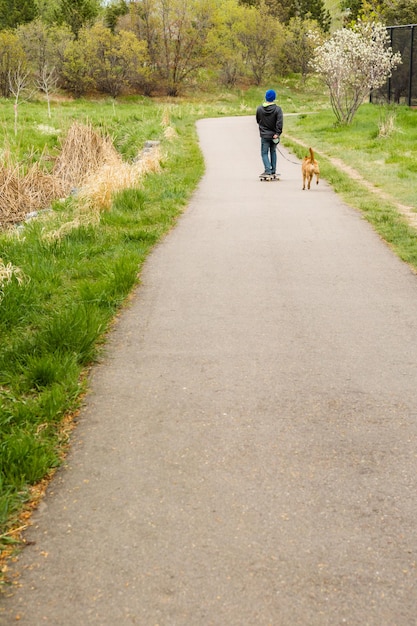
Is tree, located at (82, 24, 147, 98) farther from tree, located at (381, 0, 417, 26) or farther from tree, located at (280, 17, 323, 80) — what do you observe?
tree, located at (381, 0, 417, 26)

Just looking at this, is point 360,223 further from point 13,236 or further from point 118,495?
point 118,495

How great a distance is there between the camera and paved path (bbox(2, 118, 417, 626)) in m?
2.66

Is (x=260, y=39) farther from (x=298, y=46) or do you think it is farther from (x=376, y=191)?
(x=376, y=191)

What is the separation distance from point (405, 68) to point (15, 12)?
4105cm

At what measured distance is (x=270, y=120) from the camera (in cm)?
1484

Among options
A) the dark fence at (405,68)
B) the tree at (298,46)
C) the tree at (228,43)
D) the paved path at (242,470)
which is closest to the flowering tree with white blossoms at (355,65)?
the dark fence at (405,68)

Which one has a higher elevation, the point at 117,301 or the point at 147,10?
the point at 147,10

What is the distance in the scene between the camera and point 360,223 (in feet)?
33.8

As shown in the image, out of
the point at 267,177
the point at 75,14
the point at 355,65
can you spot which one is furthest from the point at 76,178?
the point at 75,14

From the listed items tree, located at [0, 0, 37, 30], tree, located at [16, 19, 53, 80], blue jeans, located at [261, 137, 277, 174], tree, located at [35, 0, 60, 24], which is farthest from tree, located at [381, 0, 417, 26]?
tree, located at [35, 0, 60, 24]

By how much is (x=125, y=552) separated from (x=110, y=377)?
202 cm

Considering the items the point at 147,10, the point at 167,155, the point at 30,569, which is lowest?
the point at 30,569

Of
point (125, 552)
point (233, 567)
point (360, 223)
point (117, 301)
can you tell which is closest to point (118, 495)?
point (125, 552)

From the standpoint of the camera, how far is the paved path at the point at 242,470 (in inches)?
105
